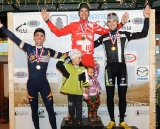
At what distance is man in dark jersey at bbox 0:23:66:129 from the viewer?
10.9 feet

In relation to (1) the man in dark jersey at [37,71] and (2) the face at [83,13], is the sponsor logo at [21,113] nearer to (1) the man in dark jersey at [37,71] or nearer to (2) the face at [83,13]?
(1) the man in dark jersey at [37,71]

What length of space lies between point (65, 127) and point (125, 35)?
1476mm

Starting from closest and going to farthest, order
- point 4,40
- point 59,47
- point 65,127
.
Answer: point 65,127 < point 59,47 < point 4,40

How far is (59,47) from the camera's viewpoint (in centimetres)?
364

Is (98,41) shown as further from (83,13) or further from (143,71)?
(143,71)

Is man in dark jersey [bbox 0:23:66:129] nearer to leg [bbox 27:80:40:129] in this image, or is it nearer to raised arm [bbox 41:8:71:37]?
leg [bbox 27:80:40:129]

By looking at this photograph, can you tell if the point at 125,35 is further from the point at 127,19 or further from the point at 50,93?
the point at 50,93

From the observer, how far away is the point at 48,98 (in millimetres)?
3365

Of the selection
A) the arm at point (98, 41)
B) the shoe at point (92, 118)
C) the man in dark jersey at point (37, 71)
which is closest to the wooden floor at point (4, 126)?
the man in dark jersey at point (37, 71)

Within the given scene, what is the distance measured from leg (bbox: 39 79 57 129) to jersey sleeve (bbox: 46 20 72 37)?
69 centimetres

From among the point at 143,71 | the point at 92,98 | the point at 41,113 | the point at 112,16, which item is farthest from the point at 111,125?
the point at 112,16

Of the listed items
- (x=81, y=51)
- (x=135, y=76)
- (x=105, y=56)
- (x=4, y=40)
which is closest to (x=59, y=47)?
(x=81, y=51)

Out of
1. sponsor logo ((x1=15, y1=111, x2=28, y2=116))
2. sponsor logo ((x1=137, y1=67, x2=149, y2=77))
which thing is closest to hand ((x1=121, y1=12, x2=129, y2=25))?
sponsor logo ((x1=137, y1=67, x2=149, y2=77))

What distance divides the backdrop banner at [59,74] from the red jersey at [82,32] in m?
0.16
